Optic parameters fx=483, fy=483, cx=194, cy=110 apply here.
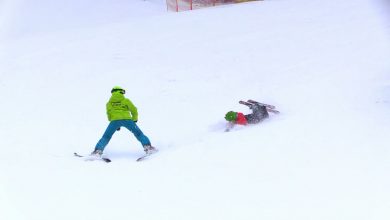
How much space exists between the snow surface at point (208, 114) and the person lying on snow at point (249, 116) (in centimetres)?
21

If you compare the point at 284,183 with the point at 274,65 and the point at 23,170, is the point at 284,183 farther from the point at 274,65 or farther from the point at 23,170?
→ the point at 274,65

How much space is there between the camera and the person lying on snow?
29.6ft

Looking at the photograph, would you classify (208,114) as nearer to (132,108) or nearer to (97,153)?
(132,108)

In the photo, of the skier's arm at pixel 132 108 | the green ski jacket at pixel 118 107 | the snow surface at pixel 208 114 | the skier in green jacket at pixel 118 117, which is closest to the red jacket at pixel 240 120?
the snow surface at pixel 208 114

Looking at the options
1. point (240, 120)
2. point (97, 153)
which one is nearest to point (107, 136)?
point (97, 153)

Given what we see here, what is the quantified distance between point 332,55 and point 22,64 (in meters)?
9.10

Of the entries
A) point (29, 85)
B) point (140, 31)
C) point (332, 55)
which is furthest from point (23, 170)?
point (140, 31)

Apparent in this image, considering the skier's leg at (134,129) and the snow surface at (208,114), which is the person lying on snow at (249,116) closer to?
the snow surface at (208,114)

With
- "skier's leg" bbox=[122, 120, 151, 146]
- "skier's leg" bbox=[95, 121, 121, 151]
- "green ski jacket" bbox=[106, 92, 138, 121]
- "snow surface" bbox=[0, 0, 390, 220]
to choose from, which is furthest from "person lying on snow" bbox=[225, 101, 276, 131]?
"skier's leg" bbox=[95, 121, 121, 151]

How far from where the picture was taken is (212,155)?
7.52 meters

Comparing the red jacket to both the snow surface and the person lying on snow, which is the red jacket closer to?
the person lying on snow

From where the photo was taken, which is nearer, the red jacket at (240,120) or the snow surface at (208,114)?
the snow surface at (208,114)

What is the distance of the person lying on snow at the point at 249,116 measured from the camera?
9.03 metres

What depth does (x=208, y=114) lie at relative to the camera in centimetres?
1030
